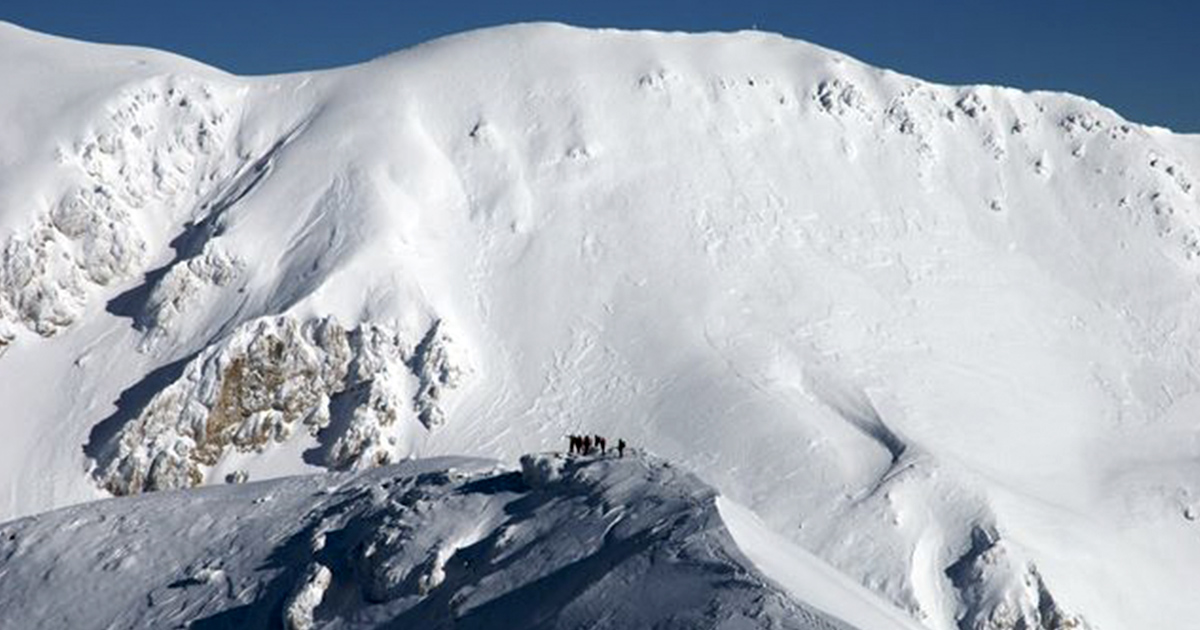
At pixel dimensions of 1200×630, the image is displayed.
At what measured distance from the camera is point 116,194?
93938 millimetres

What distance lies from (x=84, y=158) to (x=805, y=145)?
131ft

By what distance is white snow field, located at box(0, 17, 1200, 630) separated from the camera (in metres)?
78.9

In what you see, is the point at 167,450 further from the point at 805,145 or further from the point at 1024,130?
the point at 1024,130

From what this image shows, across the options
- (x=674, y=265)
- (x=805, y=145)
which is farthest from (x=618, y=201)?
(x=805, y=145)

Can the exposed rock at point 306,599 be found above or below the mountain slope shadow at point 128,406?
above

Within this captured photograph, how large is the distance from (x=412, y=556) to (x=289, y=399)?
47940 mm

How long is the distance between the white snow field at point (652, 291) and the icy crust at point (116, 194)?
0.19 metres

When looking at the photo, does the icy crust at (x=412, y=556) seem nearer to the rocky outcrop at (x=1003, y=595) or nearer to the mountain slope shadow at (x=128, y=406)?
the rocky outcrop at (x=1003, y=595)

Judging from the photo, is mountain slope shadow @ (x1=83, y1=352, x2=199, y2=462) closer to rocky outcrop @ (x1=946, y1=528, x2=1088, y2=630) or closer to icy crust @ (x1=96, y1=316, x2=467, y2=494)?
icy crust @ (x1=96, y1=316, x2=467, y2=494)

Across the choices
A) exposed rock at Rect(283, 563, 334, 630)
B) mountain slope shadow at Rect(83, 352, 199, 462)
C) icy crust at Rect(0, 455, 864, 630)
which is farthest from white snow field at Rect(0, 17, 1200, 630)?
exposed rock at Rect(283, 563, 334, 630)

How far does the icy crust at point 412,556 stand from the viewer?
110 feet

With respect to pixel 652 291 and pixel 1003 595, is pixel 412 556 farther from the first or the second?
pixel 652 291

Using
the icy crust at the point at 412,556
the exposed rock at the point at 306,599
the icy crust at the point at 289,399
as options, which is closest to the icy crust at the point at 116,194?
the icy crust at the point at 289,399

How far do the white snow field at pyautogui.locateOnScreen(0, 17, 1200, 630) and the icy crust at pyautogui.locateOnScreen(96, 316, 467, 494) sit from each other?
0.17 metres
